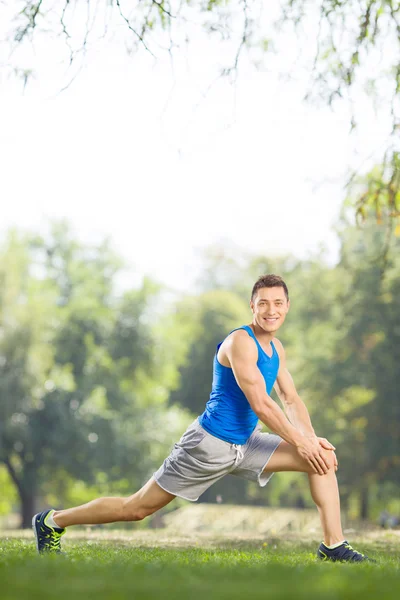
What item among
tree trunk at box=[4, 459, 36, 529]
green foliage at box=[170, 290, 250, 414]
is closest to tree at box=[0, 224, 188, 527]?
tree trunk at box=[4, 459, 36, 529]

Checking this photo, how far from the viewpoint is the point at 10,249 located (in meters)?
34.0

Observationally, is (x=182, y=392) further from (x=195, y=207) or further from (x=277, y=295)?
(x=277, y=295)

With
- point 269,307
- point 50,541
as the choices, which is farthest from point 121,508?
point 269,307

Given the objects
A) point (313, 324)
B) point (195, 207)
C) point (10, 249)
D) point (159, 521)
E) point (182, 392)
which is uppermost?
point (195, 207)

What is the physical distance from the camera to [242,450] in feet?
21.1

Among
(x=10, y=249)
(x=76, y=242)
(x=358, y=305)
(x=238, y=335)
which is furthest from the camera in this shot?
(x=76, y=242)

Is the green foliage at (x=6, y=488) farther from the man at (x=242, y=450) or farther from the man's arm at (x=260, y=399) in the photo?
the man's arm at (x=260, y=399)

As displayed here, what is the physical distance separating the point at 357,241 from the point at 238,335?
24.9 metres

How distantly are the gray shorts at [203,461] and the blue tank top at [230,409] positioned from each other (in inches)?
2.4

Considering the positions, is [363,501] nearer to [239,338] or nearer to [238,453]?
[238,453]

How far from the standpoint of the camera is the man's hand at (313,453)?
617cm

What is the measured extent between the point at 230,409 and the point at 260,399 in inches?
15.5

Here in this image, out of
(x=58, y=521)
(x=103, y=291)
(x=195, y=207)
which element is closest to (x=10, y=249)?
(x=103, y=291)

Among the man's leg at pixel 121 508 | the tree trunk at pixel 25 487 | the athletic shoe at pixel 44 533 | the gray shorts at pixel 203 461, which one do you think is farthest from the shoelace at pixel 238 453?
the tree trunk at pixel 25 487
